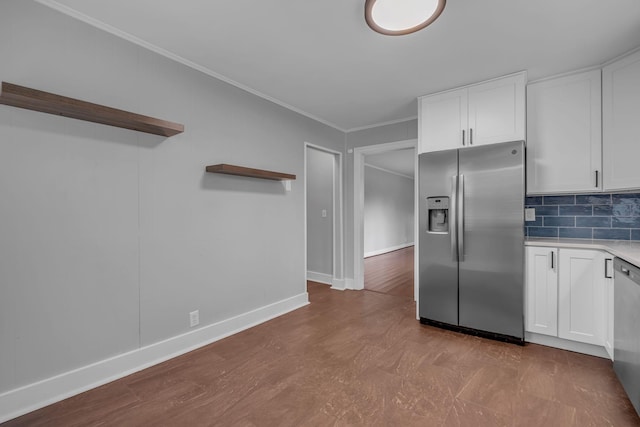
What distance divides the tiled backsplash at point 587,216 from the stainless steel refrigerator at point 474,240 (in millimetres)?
690

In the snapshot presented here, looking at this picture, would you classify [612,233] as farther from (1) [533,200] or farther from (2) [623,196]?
(1) [533,200]

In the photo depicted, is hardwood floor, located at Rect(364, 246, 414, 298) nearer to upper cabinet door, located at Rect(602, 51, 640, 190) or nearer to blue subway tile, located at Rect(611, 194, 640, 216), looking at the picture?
blue subway tile, located at Rect(611, 194, 640, 216)

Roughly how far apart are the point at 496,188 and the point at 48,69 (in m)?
3.54

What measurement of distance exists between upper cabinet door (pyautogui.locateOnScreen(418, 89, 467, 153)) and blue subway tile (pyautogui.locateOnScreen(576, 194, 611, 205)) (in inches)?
49.2

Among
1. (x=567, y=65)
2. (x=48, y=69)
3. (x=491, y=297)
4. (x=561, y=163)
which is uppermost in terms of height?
(x=567, y=65)

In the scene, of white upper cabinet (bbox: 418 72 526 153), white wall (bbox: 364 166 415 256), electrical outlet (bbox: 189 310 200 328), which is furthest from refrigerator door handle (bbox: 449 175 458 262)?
white wall (bbox: 364 166 415 256)

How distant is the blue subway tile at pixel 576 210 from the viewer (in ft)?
9.29

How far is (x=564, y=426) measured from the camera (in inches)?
63.6

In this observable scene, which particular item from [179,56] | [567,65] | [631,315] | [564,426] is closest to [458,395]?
[564,426]

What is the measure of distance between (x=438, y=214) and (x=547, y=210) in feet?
3.61

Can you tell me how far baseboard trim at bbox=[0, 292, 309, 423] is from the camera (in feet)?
5.62

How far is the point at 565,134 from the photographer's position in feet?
8.82

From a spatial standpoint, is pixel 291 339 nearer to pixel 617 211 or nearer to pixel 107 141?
pixel 107 141

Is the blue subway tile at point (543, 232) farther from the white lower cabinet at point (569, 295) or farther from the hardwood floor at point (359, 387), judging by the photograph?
the hardwood floor at point (359, 387)
